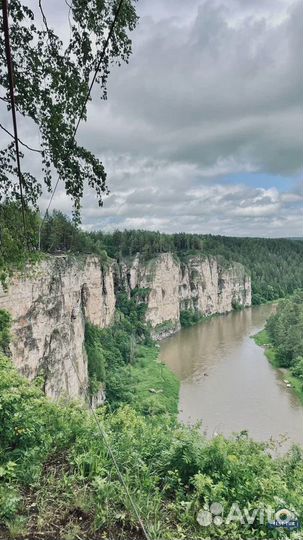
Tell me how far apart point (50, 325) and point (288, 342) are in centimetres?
2575

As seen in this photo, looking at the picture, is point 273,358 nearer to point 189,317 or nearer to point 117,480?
point 189,317

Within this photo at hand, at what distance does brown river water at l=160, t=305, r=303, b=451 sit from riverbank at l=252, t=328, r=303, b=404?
46 cm

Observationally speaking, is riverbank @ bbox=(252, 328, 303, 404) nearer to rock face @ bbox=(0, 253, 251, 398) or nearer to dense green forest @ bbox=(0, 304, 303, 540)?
rock face @ bbox=(0, 253, 251, 398)

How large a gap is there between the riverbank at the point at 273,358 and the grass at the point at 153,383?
9.08 m

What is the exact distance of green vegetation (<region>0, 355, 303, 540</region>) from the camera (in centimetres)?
341

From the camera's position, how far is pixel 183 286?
61.4m

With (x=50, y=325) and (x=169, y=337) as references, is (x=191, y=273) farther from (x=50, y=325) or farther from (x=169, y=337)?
(x=50, y=325)

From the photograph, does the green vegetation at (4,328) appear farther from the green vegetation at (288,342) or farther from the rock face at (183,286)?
the rock face at (183,286)

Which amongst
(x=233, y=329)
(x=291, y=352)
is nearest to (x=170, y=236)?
(x=233, y=329)

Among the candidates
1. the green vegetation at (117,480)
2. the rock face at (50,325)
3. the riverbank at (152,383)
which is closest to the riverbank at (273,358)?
the riverbank at (152,383)

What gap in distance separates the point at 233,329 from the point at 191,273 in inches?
493

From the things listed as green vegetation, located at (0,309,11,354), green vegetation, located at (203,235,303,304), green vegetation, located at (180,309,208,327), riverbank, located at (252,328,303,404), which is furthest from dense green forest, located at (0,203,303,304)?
riverbank, located at (252,328,303,404)

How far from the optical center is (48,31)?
4.07 meters

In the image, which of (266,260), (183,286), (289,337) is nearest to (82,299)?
(289,337)
